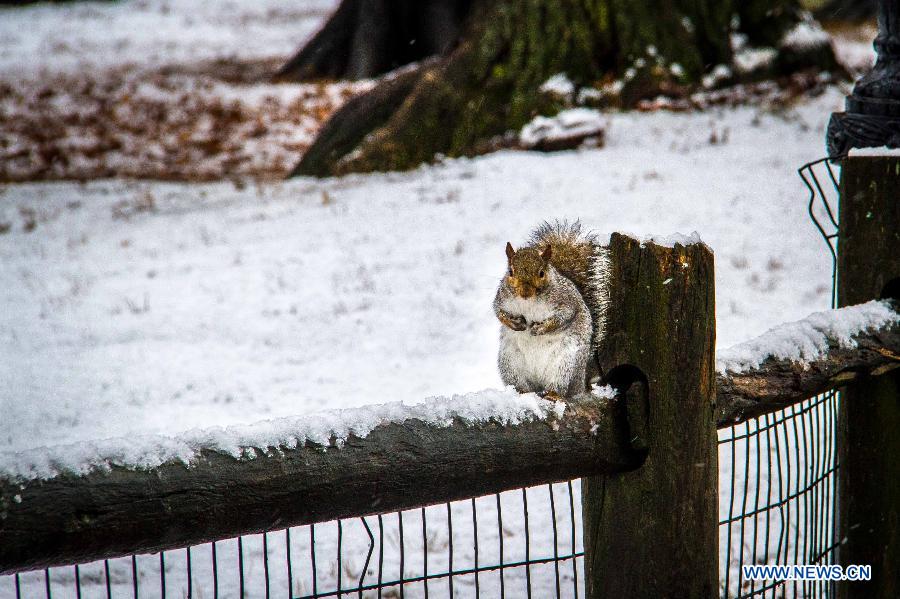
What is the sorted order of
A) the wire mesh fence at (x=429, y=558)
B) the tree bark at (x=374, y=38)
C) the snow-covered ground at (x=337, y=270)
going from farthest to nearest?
the tree bark at (x=374, y=38), the snow-covered ground at (x=337, y=270), the wire mesh fence at (x=429, y=558)

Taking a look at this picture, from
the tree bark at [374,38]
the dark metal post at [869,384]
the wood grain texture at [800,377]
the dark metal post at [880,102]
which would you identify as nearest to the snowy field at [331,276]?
the dark metal post at [869,384]

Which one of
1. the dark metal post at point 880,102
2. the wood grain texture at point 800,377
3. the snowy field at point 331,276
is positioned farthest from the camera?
the snowy field at point 331,276

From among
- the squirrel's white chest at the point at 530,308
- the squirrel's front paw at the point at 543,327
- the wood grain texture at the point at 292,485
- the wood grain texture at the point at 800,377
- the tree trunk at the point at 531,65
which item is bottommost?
the wood grain texture at the point at 292,485

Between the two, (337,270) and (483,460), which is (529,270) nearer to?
(483,460)

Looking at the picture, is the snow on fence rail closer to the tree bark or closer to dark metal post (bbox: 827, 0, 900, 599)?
dark metal post (bbox: 827, 0, 900, 599)

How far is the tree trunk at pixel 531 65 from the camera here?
8336 millimetres

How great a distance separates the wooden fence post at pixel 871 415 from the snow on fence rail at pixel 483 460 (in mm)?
569

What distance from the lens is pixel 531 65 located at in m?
8.45

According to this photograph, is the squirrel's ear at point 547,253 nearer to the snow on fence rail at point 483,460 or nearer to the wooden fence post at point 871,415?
the snow on fence rail at point 483,460

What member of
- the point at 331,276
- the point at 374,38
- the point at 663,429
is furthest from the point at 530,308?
the point at 374,38

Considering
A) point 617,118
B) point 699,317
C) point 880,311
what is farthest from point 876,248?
point 617,118

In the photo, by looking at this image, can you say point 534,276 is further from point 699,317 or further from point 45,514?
point 45,514

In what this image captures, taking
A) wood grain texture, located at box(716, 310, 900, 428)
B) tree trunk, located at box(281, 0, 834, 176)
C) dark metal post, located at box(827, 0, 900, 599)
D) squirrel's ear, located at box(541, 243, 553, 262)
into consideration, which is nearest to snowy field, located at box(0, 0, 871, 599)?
tree trunk, located at box(281, 0, 834, 176)

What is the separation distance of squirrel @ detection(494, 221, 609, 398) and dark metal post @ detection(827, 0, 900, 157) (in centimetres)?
92
